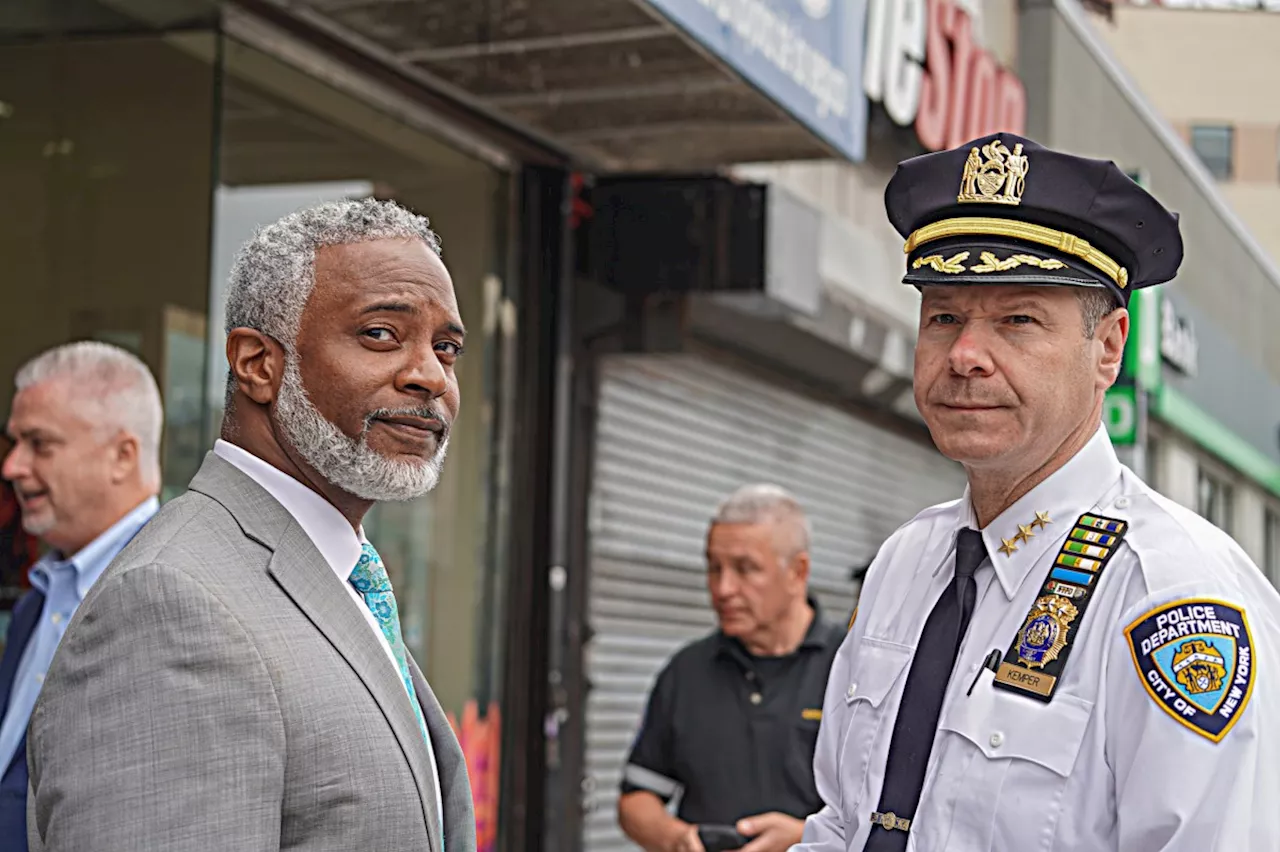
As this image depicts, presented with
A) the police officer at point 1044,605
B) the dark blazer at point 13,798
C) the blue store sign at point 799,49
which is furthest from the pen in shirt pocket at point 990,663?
the blue store sign at point 799,49

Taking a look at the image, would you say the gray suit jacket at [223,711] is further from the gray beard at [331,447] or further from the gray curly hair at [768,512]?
the gray curly hair at [768,512]

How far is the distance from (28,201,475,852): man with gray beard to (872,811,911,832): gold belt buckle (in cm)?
66

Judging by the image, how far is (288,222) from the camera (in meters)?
2.75

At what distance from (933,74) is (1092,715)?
8277 mm

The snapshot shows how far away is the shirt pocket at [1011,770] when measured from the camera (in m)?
2.58

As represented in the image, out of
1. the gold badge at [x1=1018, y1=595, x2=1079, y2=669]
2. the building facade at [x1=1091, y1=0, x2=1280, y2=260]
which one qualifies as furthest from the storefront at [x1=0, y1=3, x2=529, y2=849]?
the building facade at [x1=1091, y1=0, x2=1280, y2=260]

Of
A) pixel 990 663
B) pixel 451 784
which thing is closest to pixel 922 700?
pixel 990 663

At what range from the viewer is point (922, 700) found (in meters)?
2.86

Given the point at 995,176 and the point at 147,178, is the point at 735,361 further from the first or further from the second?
the point at 995,176

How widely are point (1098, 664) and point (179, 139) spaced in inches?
172

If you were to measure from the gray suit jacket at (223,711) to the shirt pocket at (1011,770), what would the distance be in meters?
0.81

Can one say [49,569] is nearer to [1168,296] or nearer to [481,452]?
[481,452]

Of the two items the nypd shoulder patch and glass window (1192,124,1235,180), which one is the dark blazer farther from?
glass window (1192,124,1235,180)

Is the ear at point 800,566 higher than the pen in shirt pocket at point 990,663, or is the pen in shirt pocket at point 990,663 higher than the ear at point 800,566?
the ear at point 800,566
